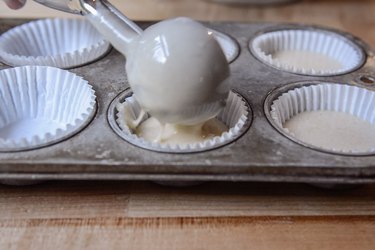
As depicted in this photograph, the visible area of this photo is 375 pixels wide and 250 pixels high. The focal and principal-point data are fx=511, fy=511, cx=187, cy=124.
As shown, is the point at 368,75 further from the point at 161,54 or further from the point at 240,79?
the point at 161,54

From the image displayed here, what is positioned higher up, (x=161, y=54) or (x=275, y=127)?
(x=161, y=54)

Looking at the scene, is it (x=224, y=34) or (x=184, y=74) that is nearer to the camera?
(x=184, y=74)

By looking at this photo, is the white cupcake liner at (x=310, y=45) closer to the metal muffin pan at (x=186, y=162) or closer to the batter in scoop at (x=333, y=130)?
the batter in scoop at (x=333, y=130)

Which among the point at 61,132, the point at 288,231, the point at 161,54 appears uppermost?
the point at 161,54

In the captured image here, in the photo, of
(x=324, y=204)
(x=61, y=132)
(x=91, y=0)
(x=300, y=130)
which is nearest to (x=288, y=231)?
(x=324, y=204)

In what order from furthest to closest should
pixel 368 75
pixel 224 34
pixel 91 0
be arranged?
pixel 224 34
pixel 368 75
pixel 91 0

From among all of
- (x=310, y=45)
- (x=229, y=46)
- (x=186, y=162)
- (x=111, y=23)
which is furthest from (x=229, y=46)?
(x=186, y=162)

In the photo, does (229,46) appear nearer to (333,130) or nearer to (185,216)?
(333,130)
